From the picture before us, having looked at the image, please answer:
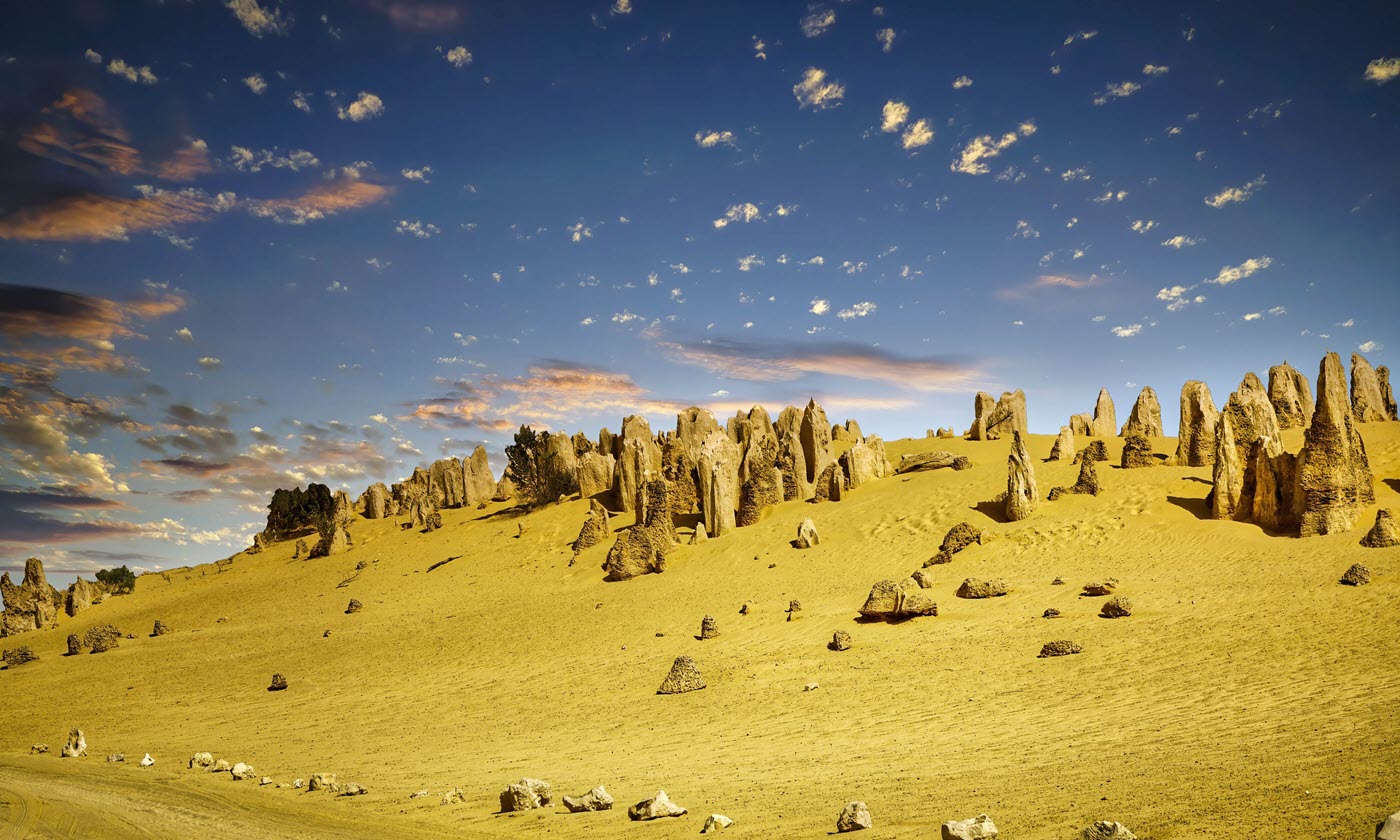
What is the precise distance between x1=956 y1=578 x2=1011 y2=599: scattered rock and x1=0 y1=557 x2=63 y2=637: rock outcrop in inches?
1649

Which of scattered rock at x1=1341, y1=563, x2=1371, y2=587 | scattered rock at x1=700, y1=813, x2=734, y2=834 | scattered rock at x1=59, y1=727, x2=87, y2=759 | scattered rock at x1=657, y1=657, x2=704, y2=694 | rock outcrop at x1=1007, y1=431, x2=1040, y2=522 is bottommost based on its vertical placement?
scattered rock at x1=59, y1=727, x2=87, y2=759

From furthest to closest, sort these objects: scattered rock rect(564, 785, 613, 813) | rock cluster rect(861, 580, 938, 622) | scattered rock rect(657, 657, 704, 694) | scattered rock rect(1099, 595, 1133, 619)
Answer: rock cluster rect(861, 580, 938, 622), scattered rock rect(1099, 595, 1133, 619), scattered rock rect(657, 657, 704, 694), scattered rock rect(564, 785, 613, 813)

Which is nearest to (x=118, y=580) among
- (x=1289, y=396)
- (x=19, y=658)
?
(x=19, y=658)

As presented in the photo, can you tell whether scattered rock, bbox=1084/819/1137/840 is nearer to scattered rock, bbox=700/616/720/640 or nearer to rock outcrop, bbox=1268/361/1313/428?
scattered rock, bbox=700/616/720/640

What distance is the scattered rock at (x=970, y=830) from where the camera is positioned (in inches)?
219

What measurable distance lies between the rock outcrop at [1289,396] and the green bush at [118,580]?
66.2 meters

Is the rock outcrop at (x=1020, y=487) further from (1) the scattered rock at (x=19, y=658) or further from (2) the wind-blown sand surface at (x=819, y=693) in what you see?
(1) the scattered rock at (x=19, y=658)

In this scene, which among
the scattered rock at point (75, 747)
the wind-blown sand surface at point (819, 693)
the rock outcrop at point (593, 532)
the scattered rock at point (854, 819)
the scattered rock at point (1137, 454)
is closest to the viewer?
the scattered rock at point (854, 819)

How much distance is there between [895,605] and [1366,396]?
128 feet

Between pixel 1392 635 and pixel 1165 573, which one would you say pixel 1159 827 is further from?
pixel 1165 573

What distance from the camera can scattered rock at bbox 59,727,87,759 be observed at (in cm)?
1438

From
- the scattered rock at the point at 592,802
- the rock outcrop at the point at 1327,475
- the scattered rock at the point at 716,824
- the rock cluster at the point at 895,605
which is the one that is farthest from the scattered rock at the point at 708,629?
the rock outcrop at the point at 1327,475

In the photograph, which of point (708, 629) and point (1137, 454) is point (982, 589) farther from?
point (1137, 454)

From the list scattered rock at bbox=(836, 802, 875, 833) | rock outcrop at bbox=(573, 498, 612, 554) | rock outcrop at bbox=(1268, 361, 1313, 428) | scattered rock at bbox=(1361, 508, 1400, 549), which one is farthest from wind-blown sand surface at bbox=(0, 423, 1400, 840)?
rock outcrop at bbox=(1268, 361, 1313, 428)
